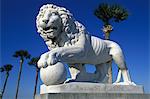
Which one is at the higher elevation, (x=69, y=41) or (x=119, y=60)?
(x=69, y=41)

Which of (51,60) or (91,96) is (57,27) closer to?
(51,60)

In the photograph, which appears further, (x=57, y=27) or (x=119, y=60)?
(x=119, y=60)

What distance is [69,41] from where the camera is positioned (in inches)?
Answer: 301

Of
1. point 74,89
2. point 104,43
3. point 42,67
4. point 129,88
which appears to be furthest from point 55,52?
point 129,88

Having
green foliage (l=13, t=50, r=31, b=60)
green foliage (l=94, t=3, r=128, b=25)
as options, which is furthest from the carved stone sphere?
green foliage (l=13, t=50, r=31, b=60)

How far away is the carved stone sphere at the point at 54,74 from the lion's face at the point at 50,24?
0.91m

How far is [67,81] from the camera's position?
7.39m

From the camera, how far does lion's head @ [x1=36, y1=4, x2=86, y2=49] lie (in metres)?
7.57

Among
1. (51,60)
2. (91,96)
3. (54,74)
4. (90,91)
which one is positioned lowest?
(91,96)

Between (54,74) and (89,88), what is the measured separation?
3.21ft

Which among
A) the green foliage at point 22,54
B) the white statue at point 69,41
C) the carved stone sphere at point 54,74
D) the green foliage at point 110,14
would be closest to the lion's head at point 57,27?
the white statue at point 69,41

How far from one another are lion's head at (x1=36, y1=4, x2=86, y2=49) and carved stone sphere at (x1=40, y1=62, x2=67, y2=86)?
78cm

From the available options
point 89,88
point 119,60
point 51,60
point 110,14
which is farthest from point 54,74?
point 110,14

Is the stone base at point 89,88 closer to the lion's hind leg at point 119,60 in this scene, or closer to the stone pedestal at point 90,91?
the stone pedestal at point 90,91
